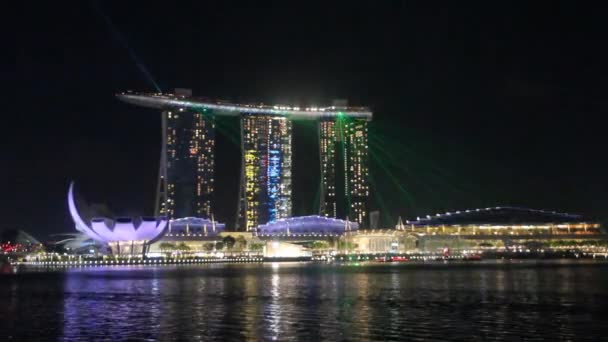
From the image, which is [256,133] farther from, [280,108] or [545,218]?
[545,218]

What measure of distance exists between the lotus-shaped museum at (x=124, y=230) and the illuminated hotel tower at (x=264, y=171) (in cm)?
4154

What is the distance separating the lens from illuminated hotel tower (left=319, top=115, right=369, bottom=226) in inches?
6609

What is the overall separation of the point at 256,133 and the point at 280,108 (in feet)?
29.6

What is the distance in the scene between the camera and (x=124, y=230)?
381 feet

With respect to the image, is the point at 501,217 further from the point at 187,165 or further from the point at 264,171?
the point at 187,165

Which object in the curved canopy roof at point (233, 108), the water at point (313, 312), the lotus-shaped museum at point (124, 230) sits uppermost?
the curved canopy roof at point (233, 108)

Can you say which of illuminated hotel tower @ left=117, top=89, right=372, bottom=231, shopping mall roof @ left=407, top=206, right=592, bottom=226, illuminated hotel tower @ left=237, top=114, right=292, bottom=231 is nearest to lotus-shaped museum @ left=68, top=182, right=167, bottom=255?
illuminated hotel tower @ left=117, top=89, right=372, bottom=231

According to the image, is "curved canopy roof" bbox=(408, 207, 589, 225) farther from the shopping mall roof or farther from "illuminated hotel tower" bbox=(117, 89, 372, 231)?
"illuminated hotel tower" bbox=(117, 89, 372, 231)

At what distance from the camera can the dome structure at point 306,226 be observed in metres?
153

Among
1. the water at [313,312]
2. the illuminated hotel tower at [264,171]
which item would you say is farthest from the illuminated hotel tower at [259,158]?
the water at [313,312]

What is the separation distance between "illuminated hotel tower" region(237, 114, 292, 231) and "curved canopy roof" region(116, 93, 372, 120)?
4354mm

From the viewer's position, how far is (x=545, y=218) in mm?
151250

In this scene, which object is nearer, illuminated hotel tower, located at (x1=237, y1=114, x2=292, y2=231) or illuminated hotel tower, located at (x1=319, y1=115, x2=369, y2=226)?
illuminated hotel tower, located at (x1=237, y1=114, x2=292, y2=231)

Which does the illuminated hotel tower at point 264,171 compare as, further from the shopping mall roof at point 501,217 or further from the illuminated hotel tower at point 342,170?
the shopping mall roof at point 501,217
